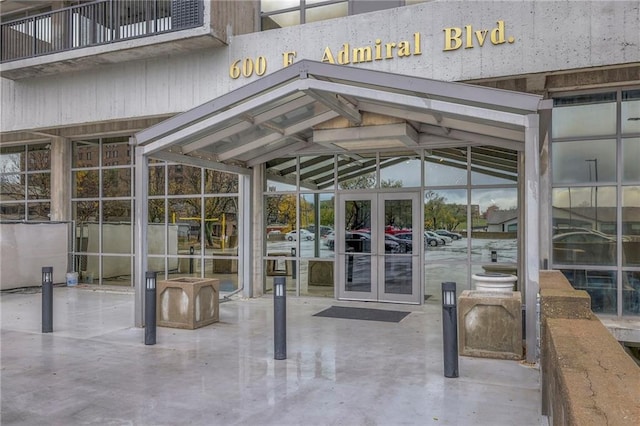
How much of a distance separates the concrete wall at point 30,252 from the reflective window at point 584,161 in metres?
12.8

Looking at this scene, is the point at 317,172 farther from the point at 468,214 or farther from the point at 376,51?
the point at 468,214

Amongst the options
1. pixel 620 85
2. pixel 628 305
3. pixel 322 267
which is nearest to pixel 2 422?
pixel 322 267

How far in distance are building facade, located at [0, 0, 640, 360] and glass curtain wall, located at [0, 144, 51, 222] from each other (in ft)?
1.28

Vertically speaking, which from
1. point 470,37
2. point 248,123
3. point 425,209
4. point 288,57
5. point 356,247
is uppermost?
point 288,57

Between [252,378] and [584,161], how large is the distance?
721cm

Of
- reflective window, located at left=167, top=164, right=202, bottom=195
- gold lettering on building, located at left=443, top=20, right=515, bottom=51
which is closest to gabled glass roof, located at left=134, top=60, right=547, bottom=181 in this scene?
gold lettering on building, located at left=443, top=20, right=515, bottom=51

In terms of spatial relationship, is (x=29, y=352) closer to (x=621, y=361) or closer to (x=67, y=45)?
(x=621, y=361)

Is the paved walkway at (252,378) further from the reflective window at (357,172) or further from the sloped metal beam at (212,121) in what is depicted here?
the reflective window at (357,172)

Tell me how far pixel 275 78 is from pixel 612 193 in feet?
20.9

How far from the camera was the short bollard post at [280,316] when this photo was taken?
20.7 ft

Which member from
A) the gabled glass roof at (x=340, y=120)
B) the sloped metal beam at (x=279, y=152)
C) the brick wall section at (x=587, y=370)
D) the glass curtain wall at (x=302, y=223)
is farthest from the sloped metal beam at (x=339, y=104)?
the brick wall section at (x=587, y=370)

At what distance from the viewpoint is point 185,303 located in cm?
813

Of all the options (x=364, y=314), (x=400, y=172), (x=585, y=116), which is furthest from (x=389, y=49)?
(x=364, y=314)

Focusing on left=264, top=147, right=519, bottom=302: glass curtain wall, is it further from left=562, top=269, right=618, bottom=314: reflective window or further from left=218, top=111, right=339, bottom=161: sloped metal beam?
left=218, top=111, right=339, bottom=161: sloped metal beam
